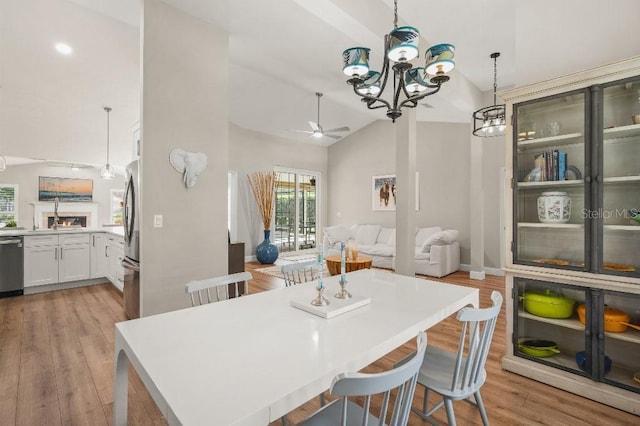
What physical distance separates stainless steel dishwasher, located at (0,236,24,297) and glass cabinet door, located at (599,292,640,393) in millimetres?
6497

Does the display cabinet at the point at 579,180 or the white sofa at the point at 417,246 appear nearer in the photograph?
the display cabinet at the point at 579,180

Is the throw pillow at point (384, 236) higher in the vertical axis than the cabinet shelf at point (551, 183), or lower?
lower

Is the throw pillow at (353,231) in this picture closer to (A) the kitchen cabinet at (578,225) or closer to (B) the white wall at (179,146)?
(B) the white wall at (179,146)

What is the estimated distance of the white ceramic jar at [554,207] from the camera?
90.7 inches

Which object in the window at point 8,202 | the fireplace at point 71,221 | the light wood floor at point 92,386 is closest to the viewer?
the light wood floor at point 92,386

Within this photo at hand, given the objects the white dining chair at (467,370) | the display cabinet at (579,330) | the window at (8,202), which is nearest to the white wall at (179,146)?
the white dining chair at (467,370)

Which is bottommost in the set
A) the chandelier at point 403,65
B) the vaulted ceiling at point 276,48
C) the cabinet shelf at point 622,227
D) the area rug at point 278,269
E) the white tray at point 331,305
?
the area rug at point 278,269

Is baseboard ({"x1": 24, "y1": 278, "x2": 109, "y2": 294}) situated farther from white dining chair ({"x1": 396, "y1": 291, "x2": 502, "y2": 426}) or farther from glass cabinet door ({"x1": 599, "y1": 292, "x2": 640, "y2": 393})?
glass cabinet door ({"x1": 599, "y1": 292, "x2": 640, "y2": 393})

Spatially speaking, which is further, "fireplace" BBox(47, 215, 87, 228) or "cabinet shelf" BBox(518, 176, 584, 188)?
"fireplace" BBox(47, 215, 87, 228)

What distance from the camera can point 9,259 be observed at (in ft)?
14.4

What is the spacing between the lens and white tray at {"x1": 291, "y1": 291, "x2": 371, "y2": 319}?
5.02 ft

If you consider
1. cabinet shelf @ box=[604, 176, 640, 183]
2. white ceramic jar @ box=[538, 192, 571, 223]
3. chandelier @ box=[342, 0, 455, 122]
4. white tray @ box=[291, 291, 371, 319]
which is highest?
chandelier @ box=[342, 0, 455, 122]

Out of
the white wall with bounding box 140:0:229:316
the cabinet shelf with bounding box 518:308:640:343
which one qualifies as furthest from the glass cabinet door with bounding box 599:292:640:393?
the white wall with bounding box 140:0:229:316

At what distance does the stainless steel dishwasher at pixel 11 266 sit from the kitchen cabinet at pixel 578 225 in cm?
601
